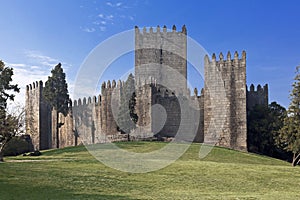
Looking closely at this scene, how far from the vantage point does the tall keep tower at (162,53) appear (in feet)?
177

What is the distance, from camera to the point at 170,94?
49000 mm

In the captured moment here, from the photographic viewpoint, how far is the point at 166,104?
157 feet

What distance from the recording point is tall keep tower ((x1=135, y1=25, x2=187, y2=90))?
54.1 m

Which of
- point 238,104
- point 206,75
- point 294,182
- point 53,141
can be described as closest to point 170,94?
point 206,75

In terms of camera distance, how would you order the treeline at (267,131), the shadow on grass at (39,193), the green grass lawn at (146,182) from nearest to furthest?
1. the shadow on grass at (39,193)
2. the green grass lawn at (146,182)
3. the treeline at (267,131)

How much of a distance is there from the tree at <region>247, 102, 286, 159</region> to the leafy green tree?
1448 centimetres

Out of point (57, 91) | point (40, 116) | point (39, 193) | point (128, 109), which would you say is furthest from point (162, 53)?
point (39, 193)

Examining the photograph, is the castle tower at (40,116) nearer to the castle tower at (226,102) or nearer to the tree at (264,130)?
the castle tower at (226,102)

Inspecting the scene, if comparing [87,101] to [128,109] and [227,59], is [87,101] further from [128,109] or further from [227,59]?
[227,59]

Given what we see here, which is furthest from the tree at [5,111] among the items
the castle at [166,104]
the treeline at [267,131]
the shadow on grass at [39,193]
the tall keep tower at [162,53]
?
the treeline at [267,131]

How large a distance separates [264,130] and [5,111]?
1103 inches

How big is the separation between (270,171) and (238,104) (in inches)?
729

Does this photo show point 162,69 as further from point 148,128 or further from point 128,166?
point 128,166

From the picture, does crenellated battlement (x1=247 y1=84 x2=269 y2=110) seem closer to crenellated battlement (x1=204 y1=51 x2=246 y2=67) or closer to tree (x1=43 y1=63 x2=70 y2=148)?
crenellated battlement (x1=204 y1=51 x2=246 y2=67)
